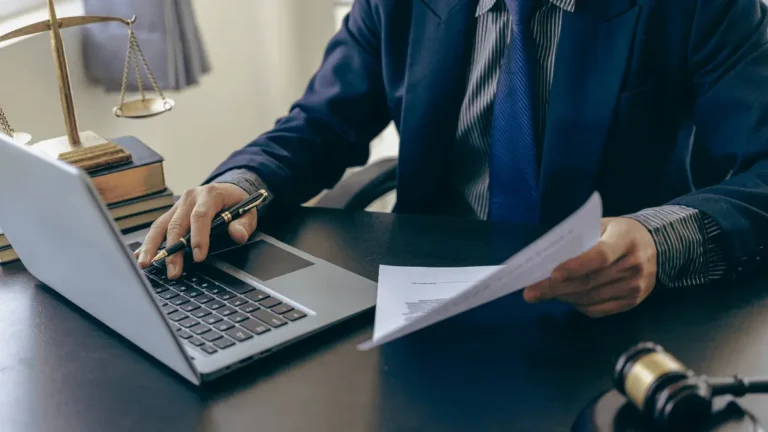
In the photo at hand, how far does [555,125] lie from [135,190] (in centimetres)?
64

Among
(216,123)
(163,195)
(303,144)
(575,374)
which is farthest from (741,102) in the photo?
(216,123)

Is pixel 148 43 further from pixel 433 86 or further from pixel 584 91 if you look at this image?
pixel 584 91

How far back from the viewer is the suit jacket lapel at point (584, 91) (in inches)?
44.6

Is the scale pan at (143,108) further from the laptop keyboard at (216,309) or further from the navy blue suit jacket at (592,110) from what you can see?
the laptop keyboard at (216,309)

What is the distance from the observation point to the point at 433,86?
130cm

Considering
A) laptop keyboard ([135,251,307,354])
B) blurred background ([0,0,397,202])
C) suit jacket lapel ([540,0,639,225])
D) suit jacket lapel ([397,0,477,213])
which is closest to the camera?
laptop keyboard ([135,251,307,354])

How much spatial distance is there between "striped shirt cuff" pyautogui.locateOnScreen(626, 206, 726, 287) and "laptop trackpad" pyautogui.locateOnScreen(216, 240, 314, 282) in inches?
16.1

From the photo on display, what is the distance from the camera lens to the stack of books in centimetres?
111

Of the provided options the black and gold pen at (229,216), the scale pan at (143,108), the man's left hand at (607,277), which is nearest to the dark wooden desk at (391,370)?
the man's left hand at (607,277)

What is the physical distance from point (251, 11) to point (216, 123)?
35cm

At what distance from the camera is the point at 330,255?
3.25 ft

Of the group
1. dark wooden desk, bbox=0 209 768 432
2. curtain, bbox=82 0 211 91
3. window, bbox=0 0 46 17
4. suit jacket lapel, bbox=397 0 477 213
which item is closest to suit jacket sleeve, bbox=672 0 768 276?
dark wooden desk, bbox=0 209 768 432

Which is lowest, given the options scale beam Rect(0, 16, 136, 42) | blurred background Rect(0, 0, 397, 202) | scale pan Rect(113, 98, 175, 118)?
blurred background Rect(0, 0, 397, 202)

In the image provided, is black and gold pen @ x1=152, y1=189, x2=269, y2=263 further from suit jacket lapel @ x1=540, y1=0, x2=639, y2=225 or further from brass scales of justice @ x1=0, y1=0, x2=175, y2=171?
suit jacket lapel @ x1=540, y1=0, x2=639, y2=225
